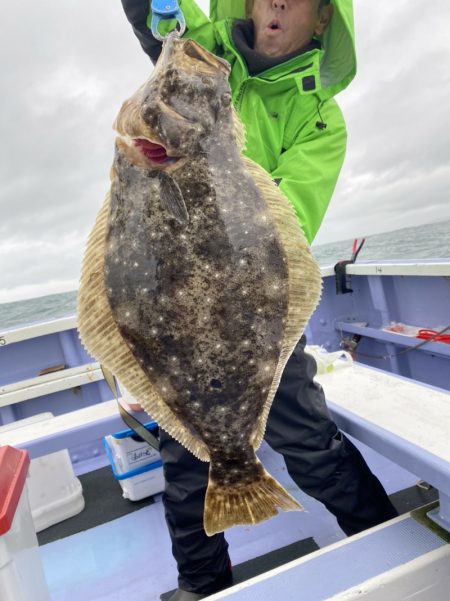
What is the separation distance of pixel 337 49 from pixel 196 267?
1890 millimetres

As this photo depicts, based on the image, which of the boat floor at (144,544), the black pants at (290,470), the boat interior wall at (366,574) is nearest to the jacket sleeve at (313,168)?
the black pants at (290,470)

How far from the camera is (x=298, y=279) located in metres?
1.58

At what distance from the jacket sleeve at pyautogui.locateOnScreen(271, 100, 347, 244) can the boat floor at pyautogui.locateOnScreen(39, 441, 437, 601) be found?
2.03 m

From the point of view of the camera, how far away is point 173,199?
1491 mm

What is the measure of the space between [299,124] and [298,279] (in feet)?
3.97

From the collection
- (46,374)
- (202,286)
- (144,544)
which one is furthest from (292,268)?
(46,374)

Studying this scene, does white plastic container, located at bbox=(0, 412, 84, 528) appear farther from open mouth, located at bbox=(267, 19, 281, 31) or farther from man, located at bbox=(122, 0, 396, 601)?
open mouth, located at bbox=(267, 19, 281, 31)

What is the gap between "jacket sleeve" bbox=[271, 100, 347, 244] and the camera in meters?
2.05

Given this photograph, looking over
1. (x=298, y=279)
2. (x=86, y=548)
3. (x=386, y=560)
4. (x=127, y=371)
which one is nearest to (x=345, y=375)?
(x=386, y=560)

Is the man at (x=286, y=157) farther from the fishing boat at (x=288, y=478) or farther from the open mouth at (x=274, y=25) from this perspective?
the fishing boat at (x=288, y=478)

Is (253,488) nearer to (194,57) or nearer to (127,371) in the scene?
(127,371)

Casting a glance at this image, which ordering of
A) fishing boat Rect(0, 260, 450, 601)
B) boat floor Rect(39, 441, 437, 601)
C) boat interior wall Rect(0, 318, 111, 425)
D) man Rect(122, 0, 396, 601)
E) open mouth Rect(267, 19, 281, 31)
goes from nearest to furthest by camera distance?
fishing boat Rect(0, 260, 450, 601)
man Rect(122, 0, 396, 601)
open mouth Rect(267, 19, 281, 31)
boat floor Rect(39, 441, 437, 601)
boat interior wall Rect(0, 318, 111, 425)

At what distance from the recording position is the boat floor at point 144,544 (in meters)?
2.80


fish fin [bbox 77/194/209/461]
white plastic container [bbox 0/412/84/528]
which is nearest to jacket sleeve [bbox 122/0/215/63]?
fish fin [bbox 77/194/209/461]
